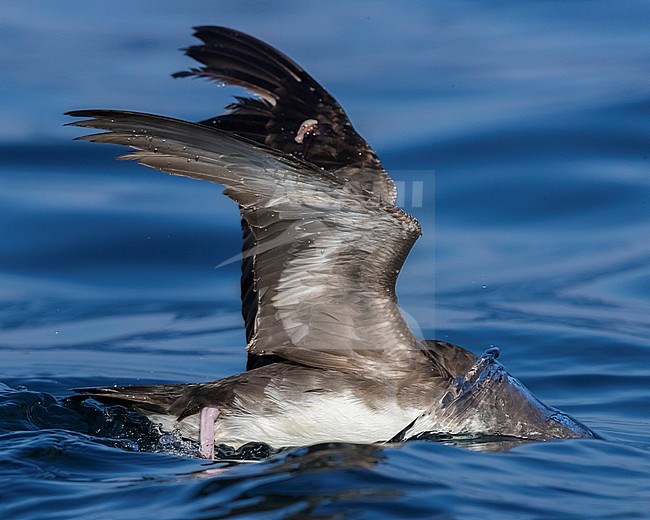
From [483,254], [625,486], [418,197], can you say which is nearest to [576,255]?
[483,254]

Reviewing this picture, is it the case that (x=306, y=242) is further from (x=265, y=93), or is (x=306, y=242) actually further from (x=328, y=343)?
(x=265, y=93)

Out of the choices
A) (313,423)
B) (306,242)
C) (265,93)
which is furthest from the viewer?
(265,93)

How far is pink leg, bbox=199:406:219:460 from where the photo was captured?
5867 mm

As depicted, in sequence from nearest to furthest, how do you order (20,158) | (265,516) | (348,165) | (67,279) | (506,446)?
(265,516) < (506,446) < (348,165) < (67,279) < (20,158)

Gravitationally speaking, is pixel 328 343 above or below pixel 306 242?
below

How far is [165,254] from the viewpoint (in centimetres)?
955

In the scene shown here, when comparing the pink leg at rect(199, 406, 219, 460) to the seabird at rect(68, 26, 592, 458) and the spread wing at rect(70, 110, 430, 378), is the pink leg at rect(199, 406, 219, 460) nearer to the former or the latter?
the seabird at rect(68, 26, 592, 458)

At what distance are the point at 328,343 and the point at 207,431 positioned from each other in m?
0.73

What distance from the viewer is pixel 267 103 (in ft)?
22.8

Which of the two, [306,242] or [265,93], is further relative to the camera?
[265,93]

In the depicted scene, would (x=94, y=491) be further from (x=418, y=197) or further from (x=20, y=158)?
(x=20, y=158)

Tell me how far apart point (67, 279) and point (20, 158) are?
218cm

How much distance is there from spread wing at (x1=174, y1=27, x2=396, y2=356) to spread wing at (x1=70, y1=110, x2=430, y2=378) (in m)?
0.73

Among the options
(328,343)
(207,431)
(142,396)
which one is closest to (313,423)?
(328,343)
